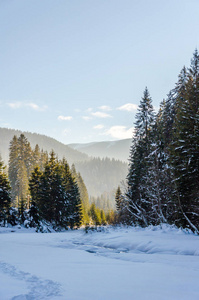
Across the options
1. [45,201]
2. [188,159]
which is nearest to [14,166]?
[45,201]

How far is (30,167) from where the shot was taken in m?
54.7

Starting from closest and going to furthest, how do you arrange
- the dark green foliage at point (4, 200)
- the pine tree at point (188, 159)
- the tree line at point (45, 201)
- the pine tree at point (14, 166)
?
the pine tree at point (188, 159) < the dark green foliage at point (4, 200) < the tree line at point (45, 201) < the pine tree at point (14, 166)

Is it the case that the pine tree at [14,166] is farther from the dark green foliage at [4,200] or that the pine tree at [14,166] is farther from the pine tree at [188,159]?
the pine tree at [188,159]

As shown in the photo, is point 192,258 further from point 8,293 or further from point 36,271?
point 8,293

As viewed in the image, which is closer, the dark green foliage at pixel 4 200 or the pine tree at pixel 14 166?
the dark green foliage at pixel 4 200

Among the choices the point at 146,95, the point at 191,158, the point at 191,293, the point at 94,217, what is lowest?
the point at 94,217

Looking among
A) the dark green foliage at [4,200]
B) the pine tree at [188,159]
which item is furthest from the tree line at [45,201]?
the pine tree at [188,159]

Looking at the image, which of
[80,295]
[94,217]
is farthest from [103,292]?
[94,217]

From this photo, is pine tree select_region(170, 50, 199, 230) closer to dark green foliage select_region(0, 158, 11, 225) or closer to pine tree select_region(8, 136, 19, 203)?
dark green foliage select_region(0, 158, 11, 225)

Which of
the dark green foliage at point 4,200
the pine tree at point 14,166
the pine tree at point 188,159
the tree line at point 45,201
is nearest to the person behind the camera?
the pine tree at point 188,159

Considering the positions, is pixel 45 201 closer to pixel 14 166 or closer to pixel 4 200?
pixel 4 200

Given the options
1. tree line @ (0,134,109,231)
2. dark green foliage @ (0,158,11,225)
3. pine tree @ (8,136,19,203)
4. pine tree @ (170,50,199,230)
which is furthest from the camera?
pine tree @ (8,136,19,203)

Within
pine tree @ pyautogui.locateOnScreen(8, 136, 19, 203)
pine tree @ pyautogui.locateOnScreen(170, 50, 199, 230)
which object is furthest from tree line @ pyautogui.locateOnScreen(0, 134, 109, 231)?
pine tree @ pyautogui.locateOnScreen(8, 136, 19, 203)

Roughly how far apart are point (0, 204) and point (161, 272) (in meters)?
25.1
